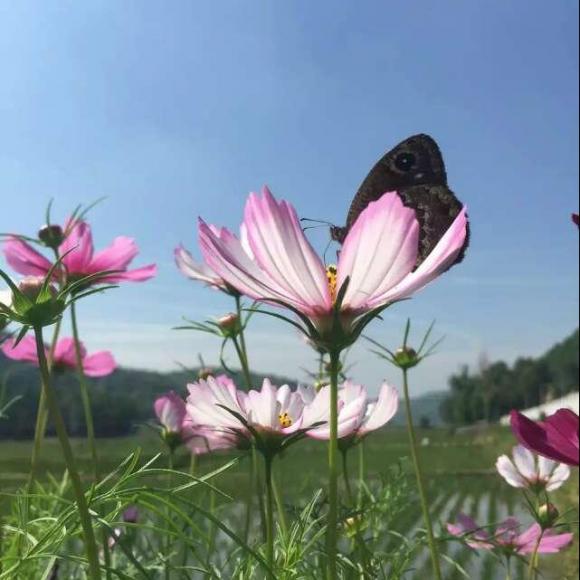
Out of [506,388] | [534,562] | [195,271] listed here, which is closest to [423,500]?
[534,562]

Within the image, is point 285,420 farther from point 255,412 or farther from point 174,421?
point 174,421

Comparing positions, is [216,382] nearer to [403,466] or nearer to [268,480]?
[268,480]

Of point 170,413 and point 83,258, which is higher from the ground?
point 83,258

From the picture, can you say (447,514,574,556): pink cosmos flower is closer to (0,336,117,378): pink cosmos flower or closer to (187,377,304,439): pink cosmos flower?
(187,377,304,439): pink cosmos flower

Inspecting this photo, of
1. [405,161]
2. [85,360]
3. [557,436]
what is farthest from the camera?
[85,360]

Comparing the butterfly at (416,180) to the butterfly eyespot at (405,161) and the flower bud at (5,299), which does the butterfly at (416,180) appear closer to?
the butterfly eyespot at (405,161)

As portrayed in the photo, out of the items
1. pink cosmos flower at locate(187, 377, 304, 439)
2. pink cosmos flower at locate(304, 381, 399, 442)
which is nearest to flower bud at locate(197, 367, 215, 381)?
pink cosmos flower at locate(304, 381, 399, 442)

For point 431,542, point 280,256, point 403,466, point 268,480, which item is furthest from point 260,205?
point 403,466
